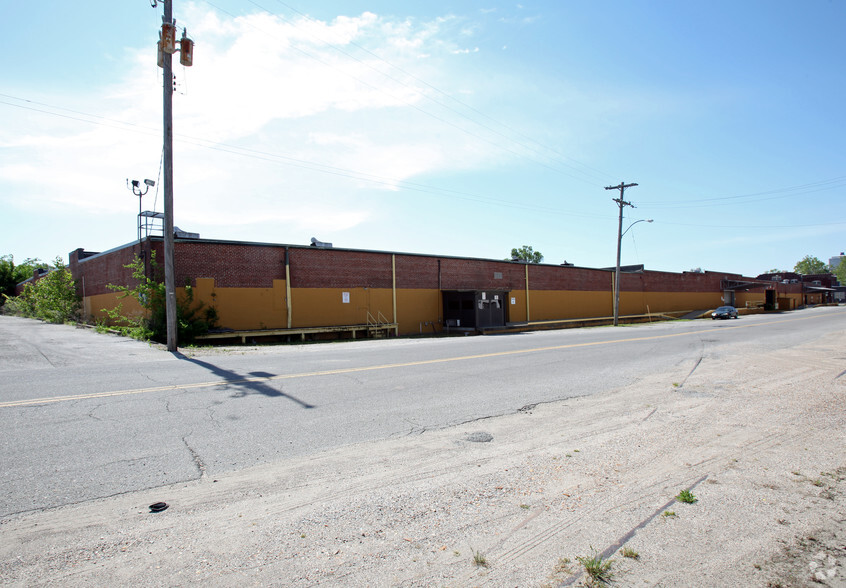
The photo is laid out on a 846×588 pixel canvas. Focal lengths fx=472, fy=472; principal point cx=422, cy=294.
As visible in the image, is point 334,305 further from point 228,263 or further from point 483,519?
point 483,519

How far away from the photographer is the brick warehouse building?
22.2 metres

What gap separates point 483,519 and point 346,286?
2324 cm

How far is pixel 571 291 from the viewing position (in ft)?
136

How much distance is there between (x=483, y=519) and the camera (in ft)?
12.2

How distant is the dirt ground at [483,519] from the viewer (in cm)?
303

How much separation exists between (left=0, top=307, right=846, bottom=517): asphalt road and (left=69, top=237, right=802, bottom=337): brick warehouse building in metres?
8.52

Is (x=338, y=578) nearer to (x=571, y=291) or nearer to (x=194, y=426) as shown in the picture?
(x=194, y=426)

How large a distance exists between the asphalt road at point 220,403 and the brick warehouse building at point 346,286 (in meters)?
8.52

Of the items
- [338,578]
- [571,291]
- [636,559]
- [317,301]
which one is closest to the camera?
[338,578]

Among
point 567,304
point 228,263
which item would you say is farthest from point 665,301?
point 228,263

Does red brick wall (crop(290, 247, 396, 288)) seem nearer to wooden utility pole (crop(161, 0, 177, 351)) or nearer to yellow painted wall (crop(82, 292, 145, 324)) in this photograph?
yellow painted wall (crop(82, 292, 145, 324))

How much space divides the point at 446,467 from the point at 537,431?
6.10 ft

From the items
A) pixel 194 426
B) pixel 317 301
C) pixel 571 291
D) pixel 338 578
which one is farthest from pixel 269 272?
pixel 571 291

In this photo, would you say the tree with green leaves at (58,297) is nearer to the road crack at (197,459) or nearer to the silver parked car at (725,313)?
the road crack at (197,459)
